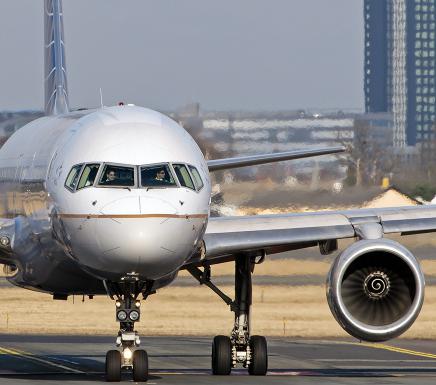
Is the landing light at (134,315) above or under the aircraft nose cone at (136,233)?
under

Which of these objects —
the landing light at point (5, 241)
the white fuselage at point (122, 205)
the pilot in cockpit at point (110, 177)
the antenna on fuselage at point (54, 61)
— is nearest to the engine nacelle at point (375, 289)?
the white fuselage at point (122, 205)

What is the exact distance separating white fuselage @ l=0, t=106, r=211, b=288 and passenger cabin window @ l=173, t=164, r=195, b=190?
0.29 feet

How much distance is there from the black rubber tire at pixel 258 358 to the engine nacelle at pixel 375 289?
93.7 inches

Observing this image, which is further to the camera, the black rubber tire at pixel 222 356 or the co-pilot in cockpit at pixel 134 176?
the black rubber tire at pixel 222 356

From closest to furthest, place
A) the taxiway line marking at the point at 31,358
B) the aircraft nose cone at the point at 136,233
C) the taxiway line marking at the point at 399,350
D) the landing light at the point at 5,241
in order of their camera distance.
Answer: the aircraft nose cone at the point at 136,233, the landing light at the point at 5,241, the taxiway line marking at the point at 31,358, the taxiway line marking at the point at 399,350

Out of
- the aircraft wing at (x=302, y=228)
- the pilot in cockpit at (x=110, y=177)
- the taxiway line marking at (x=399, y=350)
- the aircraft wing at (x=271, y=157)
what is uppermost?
the pilot in cockpit at (x=110, y=177)

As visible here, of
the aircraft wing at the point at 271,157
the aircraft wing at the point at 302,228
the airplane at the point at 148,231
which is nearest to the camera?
the airplane at the point at 148,231

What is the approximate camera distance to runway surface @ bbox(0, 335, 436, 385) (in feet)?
84.0

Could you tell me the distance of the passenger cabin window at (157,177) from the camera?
21891 mm

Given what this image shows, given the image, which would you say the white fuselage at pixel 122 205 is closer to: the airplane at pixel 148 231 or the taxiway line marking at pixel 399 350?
the airplane at pixel 148 231

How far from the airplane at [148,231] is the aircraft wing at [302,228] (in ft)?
0.07

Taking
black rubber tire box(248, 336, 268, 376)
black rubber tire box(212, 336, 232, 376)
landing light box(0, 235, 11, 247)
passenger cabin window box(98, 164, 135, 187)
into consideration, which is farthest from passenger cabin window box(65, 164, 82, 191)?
black rubber tire box(248, 336, 268, 376)

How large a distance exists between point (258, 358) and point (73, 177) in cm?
577

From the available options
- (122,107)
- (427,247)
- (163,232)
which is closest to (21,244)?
(122,107)
